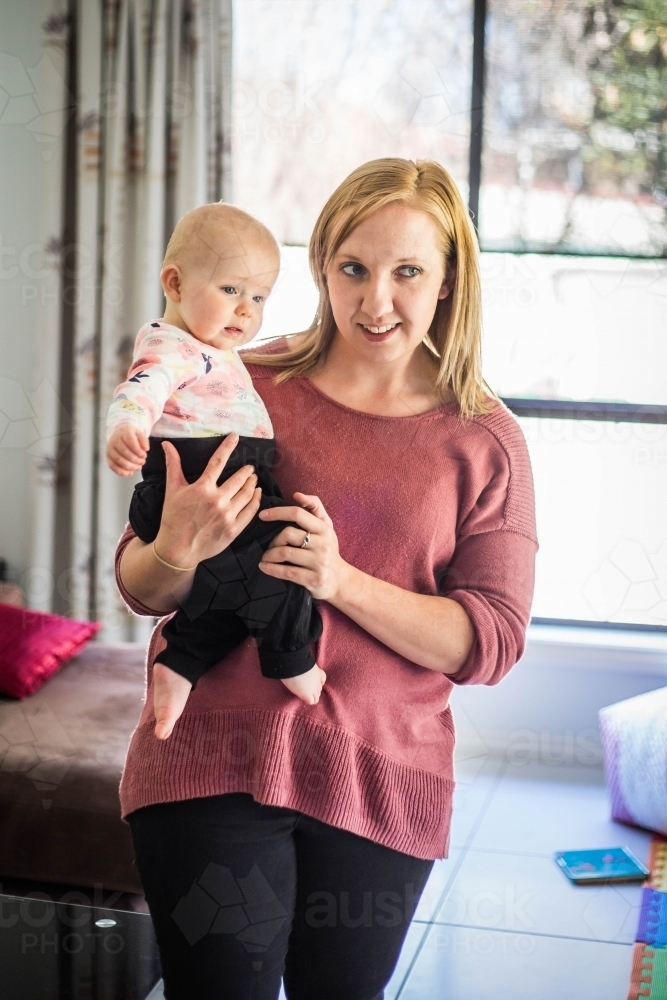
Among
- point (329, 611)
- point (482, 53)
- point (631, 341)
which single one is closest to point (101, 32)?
point (482, 53)

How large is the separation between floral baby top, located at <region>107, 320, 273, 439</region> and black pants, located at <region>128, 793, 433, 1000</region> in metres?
0.32

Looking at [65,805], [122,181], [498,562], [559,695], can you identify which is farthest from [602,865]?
[122,181]

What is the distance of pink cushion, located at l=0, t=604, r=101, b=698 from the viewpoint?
2.12 meters

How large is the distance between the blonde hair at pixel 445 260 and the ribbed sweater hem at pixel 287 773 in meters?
0.31

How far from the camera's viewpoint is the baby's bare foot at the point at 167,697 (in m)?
0.86

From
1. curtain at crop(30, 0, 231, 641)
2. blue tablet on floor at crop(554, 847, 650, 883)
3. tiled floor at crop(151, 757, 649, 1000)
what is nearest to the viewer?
tiled floor at crop(151, 757, 649, 1000)

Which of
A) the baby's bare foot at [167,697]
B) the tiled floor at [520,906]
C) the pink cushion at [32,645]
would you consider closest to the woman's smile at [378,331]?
the baby's bare foot at [167,697]

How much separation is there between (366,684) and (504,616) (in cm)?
14

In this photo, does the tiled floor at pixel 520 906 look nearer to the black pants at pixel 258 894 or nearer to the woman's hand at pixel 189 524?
the black pants at pixel 258 894

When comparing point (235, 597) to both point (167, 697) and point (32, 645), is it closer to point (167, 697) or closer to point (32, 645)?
point (167, 697)

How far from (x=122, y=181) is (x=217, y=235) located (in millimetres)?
1730

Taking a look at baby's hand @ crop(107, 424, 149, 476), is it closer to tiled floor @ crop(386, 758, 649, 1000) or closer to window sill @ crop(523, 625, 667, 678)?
tiled floor @ crop(386, 758, 649, 1000)

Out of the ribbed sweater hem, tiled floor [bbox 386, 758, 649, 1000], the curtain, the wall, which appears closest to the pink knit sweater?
the ribbed sweater hem

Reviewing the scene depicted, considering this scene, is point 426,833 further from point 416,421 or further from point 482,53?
point 482,53
